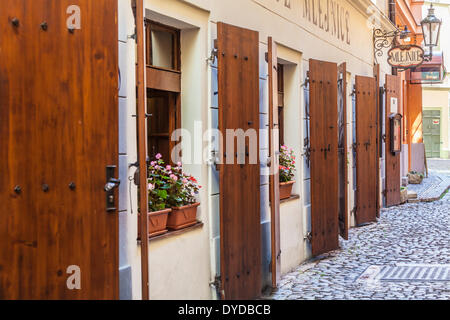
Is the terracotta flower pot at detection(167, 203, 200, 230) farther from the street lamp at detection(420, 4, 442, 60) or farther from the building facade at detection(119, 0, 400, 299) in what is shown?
the street lamp at detection(420, 4, 442, 60)

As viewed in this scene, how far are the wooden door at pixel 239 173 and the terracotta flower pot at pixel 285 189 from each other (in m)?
1.43

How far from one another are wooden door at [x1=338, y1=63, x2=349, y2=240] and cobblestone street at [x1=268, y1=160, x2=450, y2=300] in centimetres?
39

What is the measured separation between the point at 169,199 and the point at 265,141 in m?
1.98

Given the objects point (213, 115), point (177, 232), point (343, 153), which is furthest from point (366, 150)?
point (177, 232)

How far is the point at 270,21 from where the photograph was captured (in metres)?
7.23

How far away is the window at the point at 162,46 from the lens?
5.29 metres

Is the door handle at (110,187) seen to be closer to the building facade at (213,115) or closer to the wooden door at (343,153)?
the building facade at (213,115)

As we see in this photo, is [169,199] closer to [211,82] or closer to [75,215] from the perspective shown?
[211,82]

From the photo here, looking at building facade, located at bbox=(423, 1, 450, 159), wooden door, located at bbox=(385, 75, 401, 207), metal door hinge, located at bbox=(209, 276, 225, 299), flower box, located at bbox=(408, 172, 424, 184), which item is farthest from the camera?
building facade, located at bbox=(423, 1, 450, 159)

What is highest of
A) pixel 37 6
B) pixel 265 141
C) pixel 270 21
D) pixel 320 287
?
pixel 270 21

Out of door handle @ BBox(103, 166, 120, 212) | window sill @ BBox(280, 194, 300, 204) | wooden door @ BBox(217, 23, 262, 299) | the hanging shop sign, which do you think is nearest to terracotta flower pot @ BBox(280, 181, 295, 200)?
window sill @ BBox(280, 194, 300, 204)

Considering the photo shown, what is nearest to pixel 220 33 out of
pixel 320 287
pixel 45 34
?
pixel 45 34

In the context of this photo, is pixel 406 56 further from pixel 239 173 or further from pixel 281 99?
pixel 239 173

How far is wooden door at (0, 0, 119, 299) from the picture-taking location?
11.4 ft
